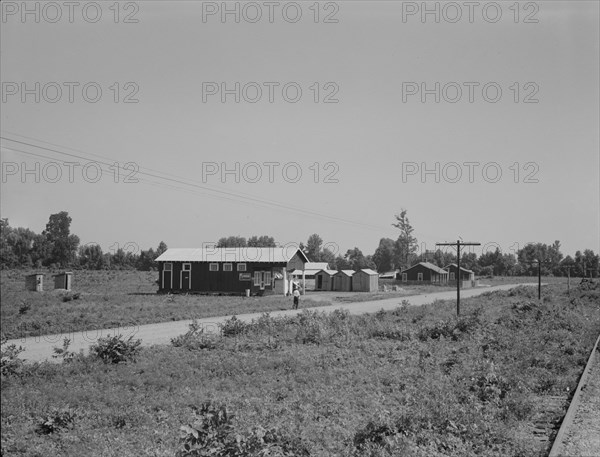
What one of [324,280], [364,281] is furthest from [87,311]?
[324,280]

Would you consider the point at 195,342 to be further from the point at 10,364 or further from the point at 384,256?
the point at 384,256

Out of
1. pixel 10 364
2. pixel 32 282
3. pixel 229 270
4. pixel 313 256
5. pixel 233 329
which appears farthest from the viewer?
pixel 313 256

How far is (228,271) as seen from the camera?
1777 inches

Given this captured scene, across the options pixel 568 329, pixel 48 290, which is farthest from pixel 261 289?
pixel 568 329

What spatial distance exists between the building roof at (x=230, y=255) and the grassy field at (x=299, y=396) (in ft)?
88.0

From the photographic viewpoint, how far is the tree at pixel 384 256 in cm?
12638

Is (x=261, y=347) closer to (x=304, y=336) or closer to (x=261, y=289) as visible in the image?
(x=304, y=336)

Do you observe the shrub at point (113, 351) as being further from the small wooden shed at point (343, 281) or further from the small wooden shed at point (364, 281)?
the small wooden shed at point (343, 281)

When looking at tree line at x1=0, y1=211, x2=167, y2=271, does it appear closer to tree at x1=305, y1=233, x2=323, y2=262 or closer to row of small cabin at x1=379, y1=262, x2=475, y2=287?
row of small cabin at x1=379, y1=262, x2=475, y2=287

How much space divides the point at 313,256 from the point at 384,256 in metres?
18.3

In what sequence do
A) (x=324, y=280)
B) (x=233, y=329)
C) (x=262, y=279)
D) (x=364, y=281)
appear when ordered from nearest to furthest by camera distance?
(x=233, y=329) → (x=262, y=279) → (x=364, y=281) → (x=324, y=280)

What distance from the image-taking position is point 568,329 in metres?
21.8

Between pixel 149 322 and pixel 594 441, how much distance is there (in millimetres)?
17688

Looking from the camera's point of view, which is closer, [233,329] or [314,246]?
[233,329]
